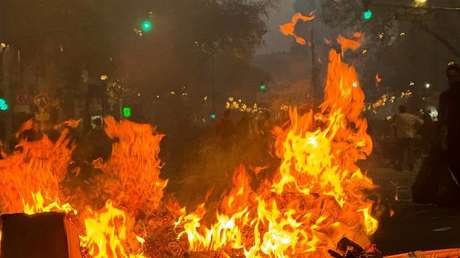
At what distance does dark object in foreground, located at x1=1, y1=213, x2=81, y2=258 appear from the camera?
5.46m

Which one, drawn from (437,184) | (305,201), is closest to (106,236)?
(305,201)

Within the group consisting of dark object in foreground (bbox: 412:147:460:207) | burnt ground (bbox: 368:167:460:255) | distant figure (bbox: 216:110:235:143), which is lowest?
burnt ground (bbox: 368:167:460:255)

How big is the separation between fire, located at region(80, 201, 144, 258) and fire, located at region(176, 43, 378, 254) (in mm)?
730

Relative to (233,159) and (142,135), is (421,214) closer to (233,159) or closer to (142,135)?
(142,135)

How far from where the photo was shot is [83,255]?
20.4ft

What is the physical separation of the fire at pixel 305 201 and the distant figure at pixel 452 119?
3958 millimetres

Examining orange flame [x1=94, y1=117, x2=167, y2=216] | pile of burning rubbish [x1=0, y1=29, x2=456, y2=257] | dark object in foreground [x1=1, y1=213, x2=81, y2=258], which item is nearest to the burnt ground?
pile of burning rubbish [x1=0, y1=29, x2=456, y2=257]

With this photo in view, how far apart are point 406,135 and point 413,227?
11163 mm

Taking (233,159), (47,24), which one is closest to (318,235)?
(233,159)

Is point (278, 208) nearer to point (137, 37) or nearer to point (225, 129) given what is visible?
point (225, 129)

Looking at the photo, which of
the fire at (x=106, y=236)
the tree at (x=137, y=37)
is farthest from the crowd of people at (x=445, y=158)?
the tree at (x=137, y=37)

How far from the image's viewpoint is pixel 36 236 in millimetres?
5488

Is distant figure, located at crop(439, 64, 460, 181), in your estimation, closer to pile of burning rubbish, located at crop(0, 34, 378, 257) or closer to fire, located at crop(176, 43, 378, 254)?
pile of burning rubbish, located at crop(0, 34, 378, 257)

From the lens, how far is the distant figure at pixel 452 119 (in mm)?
10867
